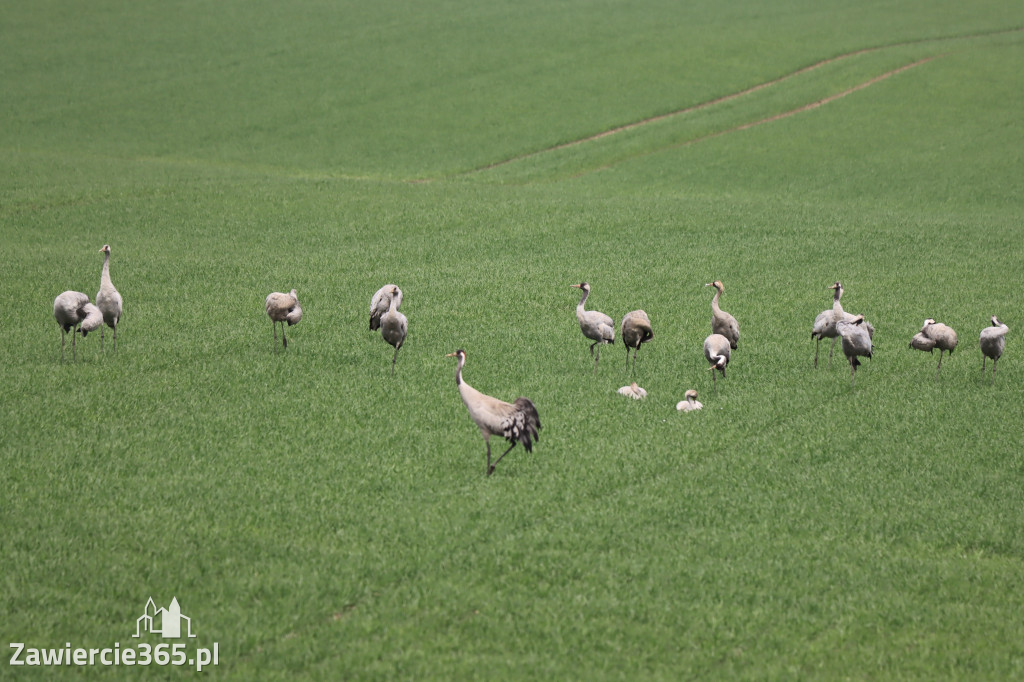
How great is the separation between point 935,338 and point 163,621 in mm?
12580

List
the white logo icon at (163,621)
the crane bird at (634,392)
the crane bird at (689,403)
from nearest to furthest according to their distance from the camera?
the white logo icon at (163,621)
the crane bird at (689,403)
the crane bird at (634,392)

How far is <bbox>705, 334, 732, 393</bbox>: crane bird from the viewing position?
1476 cm

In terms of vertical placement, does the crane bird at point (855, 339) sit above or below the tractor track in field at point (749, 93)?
below

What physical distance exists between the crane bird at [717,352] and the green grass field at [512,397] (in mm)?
478

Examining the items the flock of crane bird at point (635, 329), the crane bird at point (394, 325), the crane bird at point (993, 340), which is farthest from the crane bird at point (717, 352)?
the crane bird at point (394, 325)

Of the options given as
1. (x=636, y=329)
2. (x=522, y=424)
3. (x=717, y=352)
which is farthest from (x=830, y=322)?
(x=522, y=424)

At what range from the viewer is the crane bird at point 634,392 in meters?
14.6

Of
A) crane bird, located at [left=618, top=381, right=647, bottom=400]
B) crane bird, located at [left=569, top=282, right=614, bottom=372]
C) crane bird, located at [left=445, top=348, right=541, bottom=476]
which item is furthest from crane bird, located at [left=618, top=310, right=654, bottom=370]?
crane bird, located at [left=445, top=348, right=541, bottom=476]

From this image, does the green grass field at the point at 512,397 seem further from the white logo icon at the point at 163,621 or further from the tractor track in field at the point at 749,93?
the tractor track in field at the point at 749,93

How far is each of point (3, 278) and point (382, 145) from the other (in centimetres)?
2282

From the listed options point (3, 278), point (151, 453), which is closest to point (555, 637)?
point (151, 453)

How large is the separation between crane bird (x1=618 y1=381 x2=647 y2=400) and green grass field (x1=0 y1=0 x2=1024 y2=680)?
249 mm

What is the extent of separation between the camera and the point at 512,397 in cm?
1451

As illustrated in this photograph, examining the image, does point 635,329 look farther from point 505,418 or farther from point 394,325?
point 505,418
